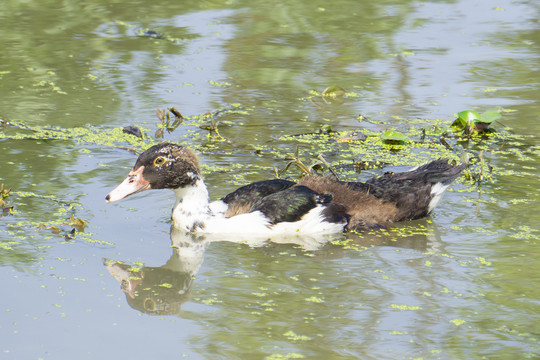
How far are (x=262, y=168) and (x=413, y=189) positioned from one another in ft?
5.39

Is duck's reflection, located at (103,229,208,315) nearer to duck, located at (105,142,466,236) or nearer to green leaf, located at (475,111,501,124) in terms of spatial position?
duck, located at (105,142,466,236)

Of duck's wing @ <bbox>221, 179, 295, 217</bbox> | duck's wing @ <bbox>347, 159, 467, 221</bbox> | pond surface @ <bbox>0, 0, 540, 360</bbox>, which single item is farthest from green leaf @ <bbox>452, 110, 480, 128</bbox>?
duck's wing @ <bbox>221, 179, 295, 217</bbox>

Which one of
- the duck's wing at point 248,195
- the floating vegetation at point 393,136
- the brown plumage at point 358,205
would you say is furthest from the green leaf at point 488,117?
the duck's wing at point 248,195

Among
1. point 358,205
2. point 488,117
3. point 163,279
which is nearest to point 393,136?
point 488,117

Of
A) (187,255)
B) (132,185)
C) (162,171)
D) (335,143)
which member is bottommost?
(187,255)

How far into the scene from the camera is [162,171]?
7.39 m

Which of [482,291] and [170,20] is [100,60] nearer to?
[170,20]

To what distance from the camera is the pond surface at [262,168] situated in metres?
5.55

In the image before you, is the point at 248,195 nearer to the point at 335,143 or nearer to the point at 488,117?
the point at 335,143

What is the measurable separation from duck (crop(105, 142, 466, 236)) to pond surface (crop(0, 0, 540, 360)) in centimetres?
16

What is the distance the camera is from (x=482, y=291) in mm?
6141

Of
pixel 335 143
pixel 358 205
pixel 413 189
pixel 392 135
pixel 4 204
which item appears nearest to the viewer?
pixel 4 204

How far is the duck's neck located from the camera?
291 inches

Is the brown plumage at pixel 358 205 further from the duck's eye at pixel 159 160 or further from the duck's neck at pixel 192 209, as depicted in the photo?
the duck's eye at pixel 159 160
